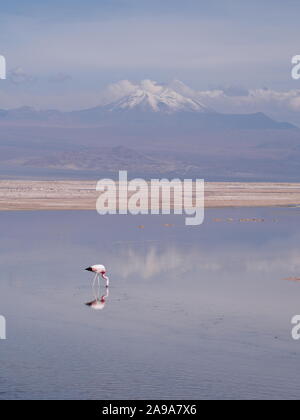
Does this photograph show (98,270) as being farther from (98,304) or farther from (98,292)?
(98,304)

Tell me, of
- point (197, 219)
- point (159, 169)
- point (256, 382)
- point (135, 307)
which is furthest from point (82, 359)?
point (159, 169)

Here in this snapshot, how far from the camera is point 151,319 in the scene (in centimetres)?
2158

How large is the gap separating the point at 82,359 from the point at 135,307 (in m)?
5.36

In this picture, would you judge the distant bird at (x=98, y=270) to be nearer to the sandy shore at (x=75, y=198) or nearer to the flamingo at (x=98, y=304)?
the flamingo at (x=98, y=304)

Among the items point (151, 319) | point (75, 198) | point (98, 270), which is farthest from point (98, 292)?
point (75, 198)

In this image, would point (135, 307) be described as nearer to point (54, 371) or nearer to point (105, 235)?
point (54, 371)

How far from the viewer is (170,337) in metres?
19.8

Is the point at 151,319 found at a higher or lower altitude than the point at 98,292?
lower

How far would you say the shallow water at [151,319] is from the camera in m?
16.4

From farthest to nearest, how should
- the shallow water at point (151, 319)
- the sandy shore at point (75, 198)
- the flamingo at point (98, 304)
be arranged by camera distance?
the sandy shore at point (75, 198)
the flamingo at point (98, 304)
the shallow water at point (151, 319)

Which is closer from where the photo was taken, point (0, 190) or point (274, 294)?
point (274, 294)

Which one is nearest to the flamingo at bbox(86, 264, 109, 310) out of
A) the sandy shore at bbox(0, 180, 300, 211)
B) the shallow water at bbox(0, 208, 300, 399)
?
the shallow water at bbox(0, 208, 300, 399)

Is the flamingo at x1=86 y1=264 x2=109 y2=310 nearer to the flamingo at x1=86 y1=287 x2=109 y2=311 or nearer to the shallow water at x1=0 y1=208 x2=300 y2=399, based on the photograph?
the flamingo at x1=86 y1=287 x2=109 y2=311

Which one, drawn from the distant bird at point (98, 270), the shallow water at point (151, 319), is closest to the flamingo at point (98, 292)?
the distant bird at point (98, 270)
